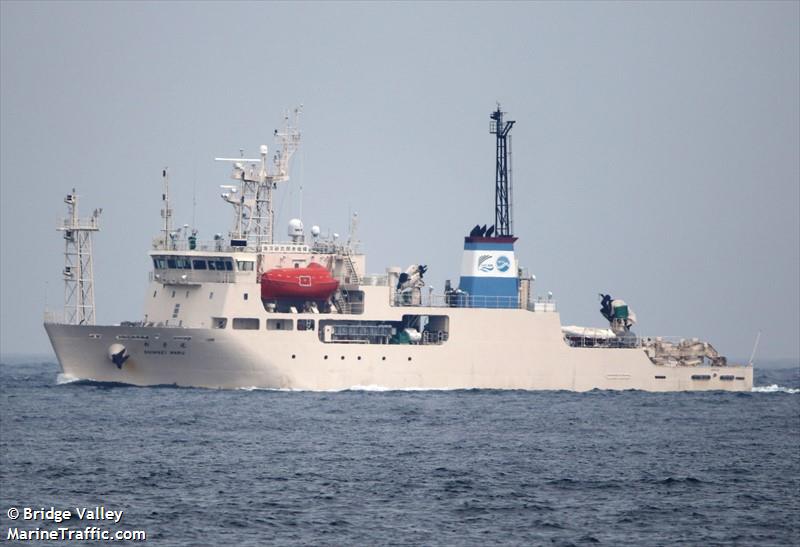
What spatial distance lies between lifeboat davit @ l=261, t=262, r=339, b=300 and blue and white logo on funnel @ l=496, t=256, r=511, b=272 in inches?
315

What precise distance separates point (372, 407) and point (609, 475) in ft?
48.4

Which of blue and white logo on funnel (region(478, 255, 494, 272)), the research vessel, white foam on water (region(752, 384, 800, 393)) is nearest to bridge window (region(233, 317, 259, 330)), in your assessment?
the research vessel

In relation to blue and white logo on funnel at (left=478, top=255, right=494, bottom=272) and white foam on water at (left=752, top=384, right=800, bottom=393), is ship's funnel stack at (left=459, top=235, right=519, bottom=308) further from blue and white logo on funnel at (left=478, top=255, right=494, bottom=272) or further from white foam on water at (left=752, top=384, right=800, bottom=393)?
white foam on water at (left=752, top=384, right=800, bottom=393)

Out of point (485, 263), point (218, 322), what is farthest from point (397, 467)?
point (485, 263)

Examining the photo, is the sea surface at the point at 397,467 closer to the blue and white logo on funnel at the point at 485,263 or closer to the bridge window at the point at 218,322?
the bridge window at the point at 218,322

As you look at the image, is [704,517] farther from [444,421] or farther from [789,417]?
[789,417]

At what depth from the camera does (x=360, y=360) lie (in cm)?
4944

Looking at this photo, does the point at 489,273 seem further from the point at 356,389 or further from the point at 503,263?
the point at 356,389

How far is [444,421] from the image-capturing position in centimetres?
4138

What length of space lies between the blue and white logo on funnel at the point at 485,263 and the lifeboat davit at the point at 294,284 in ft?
24.1

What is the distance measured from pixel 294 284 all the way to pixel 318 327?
6.03 feet

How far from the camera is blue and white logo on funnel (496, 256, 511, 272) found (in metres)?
53.7

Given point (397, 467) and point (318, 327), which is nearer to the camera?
point (397, 467)

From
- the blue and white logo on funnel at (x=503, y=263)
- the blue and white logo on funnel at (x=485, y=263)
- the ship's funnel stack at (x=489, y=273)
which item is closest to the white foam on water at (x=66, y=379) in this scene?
the ship's funnel stack at (x=489, y=273)
